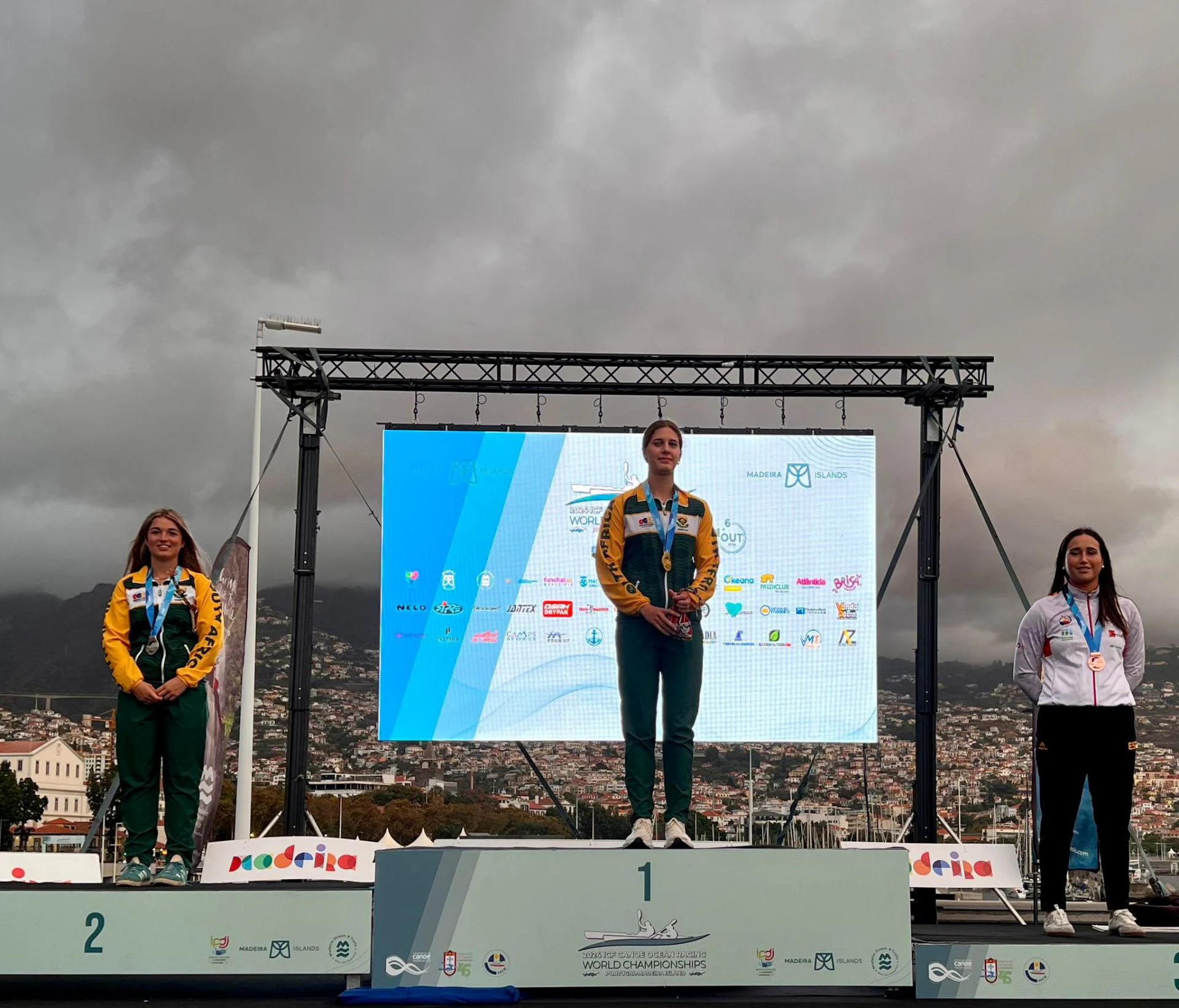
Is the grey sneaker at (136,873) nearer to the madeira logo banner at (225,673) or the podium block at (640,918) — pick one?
Result: the podium block at (640,918)

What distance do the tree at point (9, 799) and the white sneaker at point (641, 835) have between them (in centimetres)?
3795

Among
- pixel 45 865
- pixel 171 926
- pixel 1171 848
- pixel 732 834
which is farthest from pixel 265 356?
pixel 1171 848

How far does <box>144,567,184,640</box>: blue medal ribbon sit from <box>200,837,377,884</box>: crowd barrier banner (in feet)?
7.93

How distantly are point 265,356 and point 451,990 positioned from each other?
7666mm

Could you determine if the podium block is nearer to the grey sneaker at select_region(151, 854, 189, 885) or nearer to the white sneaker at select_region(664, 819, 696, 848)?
the white sneaker at select_region(664, 819, 696, 848)

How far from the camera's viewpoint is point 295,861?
6.66 metres

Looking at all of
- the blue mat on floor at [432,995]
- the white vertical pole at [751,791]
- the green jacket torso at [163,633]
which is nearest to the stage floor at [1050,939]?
the blue mat on floor at [432,995]

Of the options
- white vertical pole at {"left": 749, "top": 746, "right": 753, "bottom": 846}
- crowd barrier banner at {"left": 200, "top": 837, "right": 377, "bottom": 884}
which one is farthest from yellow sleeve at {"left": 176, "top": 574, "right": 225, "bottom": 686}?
white vertical pole at {"left": 749, "top": 746, "right": 753, "bottom": 846}

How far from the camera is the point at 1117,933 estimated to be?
3988mm

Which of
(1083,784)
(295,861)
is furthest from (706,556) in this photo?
(295,861)

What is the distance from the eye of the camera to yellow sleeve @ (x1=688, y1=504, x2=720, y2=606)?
4242 millimetres

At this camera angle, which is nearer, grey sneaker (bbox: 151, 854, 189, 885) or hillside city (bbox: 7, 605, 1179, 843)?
grey sneaker (bbox: 151, 854, 189, 885)

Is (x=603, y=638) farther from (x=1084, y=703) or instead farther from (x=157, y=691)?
(x=157, y=691)

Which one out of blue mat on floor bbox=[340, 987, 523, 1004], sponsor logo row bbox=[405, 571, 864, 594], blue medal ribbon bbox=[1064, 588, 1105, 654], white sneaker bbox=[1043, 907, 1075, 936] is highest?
sponsor logo row bbox=[405, 571, 864, 594]
